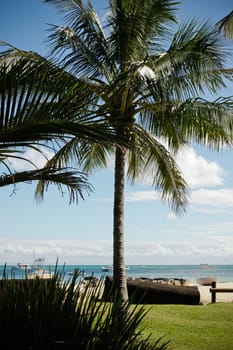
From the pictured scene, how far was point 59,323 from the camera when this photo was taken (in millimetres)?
3359

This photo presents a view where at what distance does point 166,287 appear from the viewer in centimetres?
1580

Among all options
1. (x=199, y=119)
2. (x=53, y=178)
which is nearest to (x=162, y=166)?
(x=199, y=119)

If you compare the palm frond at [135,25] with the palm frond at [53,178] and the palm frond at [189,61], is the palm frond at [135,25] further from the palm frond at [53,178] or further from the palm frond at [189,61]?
the palm frond at [53,178]

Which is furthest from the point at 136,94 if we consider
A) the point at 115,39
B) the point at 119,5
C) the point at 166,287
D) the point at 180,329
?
the point at 166,287

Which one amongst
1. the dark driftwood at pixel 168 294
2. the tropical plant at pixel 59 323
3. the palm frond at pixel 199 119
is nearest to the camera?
the tropical plant at pixel 59 323

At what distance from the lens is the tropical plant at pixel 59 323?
3.28m

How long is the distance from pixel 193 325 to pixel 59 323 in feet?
28.9

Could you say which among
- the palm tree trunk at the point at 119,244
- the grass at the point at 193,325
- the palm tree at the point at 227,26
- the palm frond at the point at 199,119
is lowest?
the grass at the point at 193,325

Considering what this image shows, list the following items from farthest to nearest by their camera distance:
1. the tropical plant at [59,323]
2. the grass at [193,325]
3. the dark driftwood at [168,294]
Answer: the dark driftwood at [168,294] < the grass at [193,325] < the tropical plant at [59,323]

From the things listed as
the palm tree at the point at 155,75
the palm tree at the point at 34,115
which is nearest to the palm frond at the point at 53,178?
the palm tree at the point at 34,115

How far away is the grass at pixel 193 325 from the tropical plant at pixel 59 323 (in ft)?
14.0

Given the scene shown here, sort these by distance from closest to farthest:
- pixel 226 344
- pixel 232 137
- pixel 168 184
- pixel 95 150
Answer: pixel 226 344 → pixel 232 137 → pixel 168 184 → pixel 95 150

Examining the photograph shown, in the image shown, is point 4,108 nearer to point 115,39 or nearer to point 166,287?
point 115,39

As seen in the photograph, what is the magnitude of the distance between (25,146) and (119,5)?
981 centimetres
